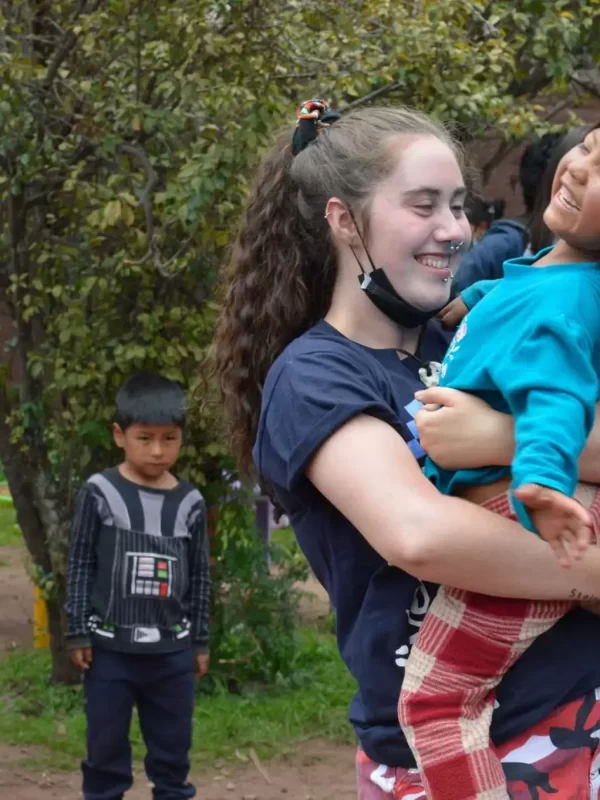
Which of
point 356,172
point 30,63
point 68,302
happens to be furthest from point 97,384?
point 356,172

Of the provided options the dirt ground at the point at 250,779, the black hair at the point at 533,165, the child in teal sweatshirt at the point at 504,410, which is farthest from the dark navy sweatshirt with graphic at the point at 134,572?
the child in teal sweatshirt at the point at 504,410

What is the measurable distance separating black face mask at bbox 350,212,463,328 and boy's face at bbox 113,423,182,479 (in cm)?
265

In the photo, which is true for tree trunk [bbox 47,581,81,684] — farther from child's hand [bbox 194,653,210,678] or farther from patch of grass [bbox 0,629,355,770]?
→ child's hand [bbox 194,653,210,678]

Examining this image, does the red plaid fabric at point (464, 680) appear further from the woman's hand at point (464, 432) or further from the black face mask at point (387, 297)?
the black face mask at point (387, 297)

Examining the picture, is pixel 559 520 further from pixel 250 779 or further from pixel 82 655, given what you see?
pixel 250 779

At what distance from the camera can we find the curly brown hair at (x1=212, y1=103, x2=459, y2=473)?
7.57 feet

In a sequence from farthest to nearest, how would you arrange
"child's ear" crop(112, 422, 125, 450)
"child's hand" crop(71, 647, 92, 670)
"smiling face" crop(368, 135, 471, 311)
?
"child's ear" crop(112, 422, 125, 450), "child's hand" crop(71, 647, 92, 670), "smiling face" crop(368, 135, 471, 311)

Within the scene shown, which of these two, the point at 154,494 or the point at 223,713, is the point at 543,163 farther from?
the point at 223,713

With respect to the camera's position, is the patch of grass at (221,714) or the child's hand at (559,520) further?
the patch of grass at (221,714)

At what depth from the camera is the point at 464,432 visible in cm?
194

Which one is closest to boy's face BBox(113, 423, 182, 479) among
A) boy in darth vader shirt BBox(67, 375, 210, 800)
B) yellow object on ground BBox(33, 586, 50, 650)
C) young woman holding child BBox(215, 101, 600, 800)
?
boy in darth vader shirt BBox(67, 375, 210, 800)

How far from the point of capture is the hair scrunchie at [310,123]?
8.09ft

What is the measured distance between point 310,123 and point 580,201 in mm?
667

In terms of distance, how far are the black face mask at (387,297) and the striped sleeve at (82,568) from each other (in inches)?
107
